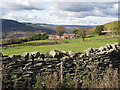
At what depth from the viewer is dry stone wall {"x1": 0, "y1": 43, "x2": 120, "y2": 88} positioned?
5.88m

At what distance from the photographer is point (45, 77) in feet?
19.8

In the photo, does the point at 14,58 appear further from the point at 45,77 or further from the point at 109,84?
the point at 109,84

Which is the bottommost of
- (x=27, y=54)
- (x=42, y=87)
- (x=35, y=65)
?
(x=42, y=87)

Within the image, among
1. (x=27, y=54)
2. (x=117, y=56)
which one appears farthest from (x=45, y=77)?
(x=117, y=56)

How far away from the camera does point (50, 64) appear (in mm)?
6660

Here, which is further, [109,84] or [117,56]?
[117,56]

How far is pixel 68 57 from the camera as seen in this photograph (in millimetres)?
6910

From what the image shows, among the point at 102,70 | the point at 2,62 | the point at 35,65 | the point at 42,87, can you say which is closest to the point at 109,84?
the point at 102,70

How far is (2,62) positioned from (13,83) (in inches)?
39.0

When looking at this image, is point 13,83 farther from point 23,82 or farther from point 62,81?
point 62,81

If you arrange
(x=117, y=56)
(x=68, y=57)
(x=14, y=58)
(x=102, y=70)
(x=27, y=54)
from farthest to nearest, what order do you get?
(x=117, y=56), (x=102, y=70), (x=68, y=57), (x=27, y=54), (x=14, y=58)

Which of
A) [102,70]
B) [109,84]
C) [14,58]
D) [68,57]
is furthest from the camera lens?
[102,70]

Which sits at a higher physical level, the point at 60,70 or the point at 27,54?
the point at 27,54

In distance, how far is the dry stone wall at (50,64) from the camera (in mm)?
5875
